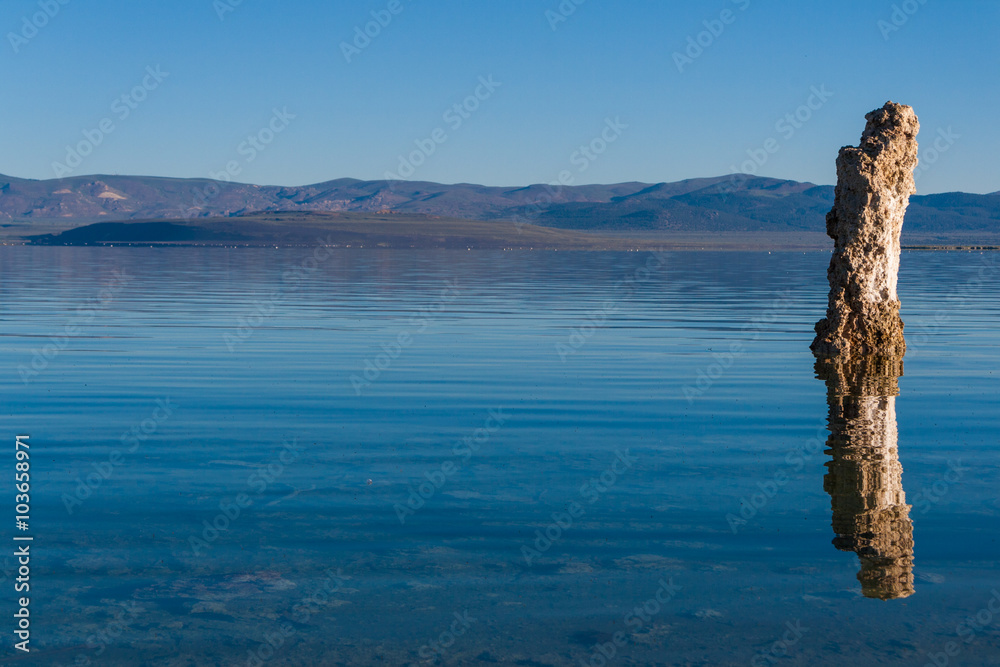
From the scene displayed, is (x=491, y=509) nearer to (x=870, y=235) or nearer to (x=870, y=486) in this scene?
(x=870, y=486)

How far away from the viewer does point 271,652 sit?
6961 mm

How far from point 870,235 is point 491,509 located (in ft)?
43.4

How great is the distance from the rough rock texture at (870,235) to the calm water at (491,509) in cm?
98

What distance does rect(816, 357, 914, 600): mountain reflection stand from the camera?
8.41 metres

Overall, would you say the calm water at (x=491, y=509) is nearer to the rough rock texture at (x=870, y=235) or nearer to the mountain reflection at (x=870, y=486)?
the mountain reflection at (x=870, y=486)

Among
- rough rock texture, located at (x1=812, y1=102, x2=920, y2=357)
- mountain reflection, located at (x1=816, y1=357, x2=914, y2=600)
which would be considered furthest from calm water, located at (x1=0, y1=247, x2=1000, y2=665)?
rough rock texture, located at (x1=812, y1=102, x2=920, y2=357)

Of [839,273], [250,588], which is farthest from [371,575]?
[839,273]

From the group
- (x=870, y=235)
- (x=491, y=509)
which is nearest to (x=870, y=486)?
(x=491, y=509)

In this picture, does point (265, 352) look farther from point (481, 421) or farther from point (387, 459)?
point (387, 459)

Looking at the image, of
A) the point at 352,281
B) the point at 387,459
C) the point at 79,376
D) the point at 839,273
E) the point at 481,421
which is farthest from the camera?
the point at 352,281

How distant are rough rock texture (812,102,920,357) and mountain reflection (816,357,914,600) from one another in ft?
8.42

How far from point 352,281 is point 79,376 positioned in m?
40.4

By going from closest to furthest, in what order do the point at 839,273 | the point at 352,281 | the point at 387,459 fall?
the point at 387,459 < the point at 839,273 < the point at 352,281

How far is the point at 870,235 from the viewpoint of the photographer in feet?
68.0
